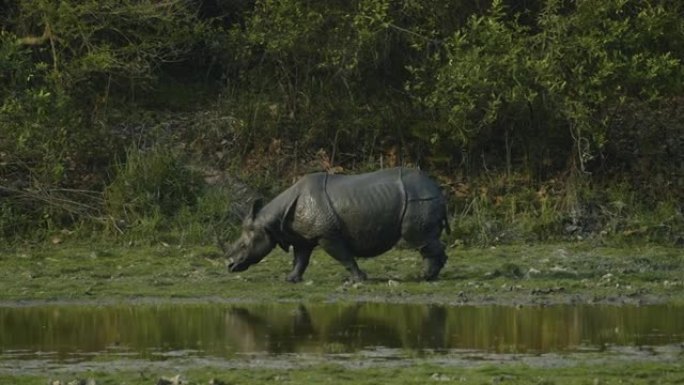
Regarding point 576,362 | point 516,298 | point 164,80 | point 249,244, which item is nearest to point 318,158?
point 164,80

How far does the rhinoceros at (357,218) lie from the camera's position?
20734 mm

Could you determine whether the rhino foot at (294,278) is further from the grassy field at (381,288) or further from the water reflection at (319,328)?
the water reflection at (319,328)

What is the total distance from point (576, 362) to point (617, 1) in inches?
471

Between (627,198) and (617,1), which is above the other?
(617,1)

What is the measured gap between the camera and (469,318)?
17.7m

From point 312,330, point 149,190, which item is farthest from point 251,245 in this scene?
point 149,190

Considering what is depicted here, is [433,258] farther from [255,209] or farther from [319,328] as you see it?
[319,328]

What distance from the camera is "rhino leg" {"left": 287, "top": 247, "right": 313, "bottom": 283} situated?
21.1 meters

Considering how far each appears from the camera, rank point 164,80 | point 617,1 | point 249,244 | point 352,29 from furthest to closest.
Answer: point 164,80, point 352,29, point 617,1, point 249,244

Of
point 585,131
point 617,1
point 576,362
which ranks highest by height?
point 617,1

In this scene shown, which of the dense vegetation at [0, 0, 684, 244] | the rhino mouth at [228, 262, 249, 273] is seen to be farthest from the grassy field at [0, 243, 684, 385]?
the dense vegetation at [0, 0, 684, 244]

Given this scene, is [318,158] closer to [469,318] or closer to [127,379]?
[469,318]

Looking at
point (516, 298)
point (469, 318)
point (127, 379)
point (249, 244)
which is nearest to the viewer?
point (127, 379)

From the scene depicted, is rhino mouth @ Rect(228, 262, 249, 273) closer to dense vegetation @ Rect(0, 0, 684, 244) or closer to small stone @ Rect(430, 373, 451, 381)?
dense vegetation @ Rect(0, 0, 684, 244)
